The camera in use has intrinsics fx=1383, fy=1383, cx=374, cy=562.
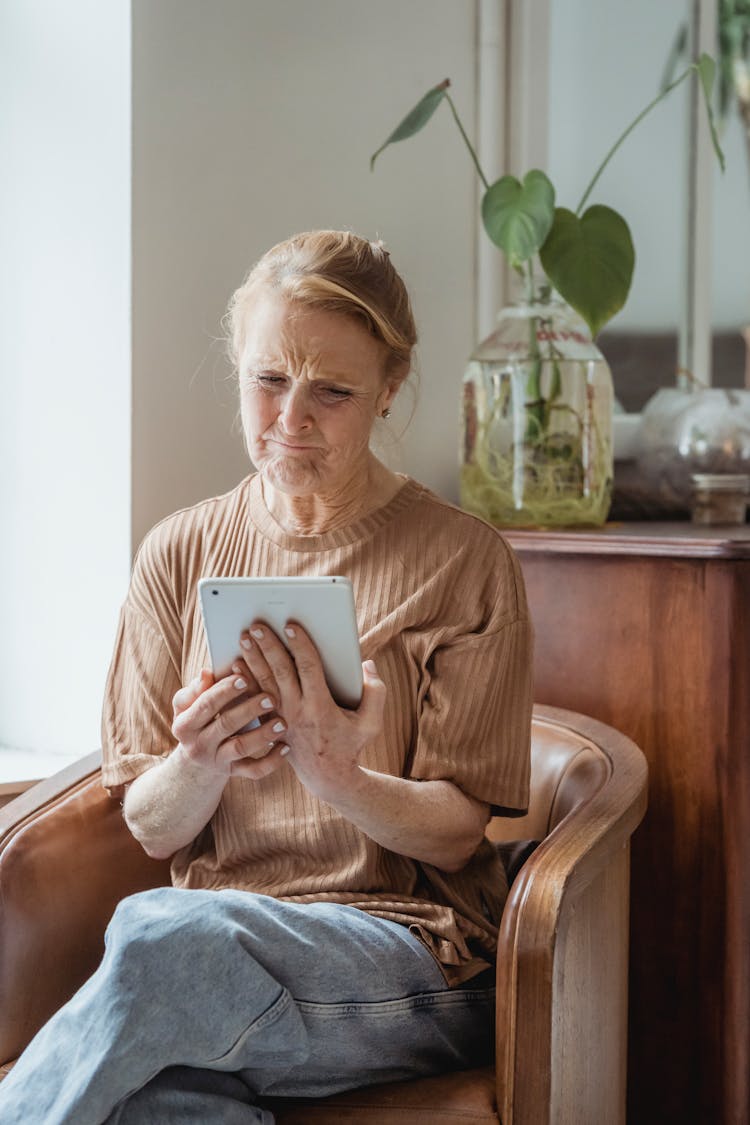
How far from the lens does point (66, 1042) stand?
3.82 feet

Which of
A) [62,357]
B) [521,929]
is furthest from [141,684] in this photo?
[62,357]

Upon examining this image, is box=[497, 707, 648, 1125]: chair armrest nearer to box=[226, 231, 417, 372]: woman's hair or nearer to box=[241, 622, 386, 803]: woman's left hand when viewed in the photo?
box=[241, 622, 386, 803]: woman's left hand

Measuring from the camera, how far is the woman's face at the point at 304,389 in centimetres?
140

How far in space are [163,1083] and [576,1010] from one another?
0.41 m

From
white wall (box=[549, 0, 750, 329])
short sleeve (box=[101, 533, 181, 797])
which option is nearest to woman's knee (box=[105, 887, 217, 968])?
short sleeve (box=[101, 533, 181, 797])

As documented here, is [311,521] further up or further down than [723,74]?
further down

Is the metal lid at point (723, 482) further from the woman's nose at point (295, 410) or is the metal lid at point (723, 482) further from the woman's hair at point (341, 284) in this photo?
the woman's nose at point (295, 410)

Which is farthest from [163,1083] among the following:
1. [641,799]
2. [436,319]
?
[436,319]

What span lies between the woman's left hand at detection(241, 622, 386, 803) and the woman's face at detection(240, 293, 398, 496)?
9.3 inches

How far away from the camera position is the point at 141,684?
4.88 feet

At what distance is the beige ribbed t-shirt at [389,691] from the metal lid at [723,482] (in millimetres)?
765

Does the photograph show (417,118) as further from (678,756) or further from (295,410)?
(678,756)

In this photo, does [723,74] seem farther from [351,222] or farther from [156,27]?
[156,27]

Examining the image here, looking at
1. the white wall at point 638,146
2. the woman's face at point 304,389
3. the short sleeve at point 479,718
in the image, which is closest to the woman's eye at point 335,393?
the woman's face at point 304,389
